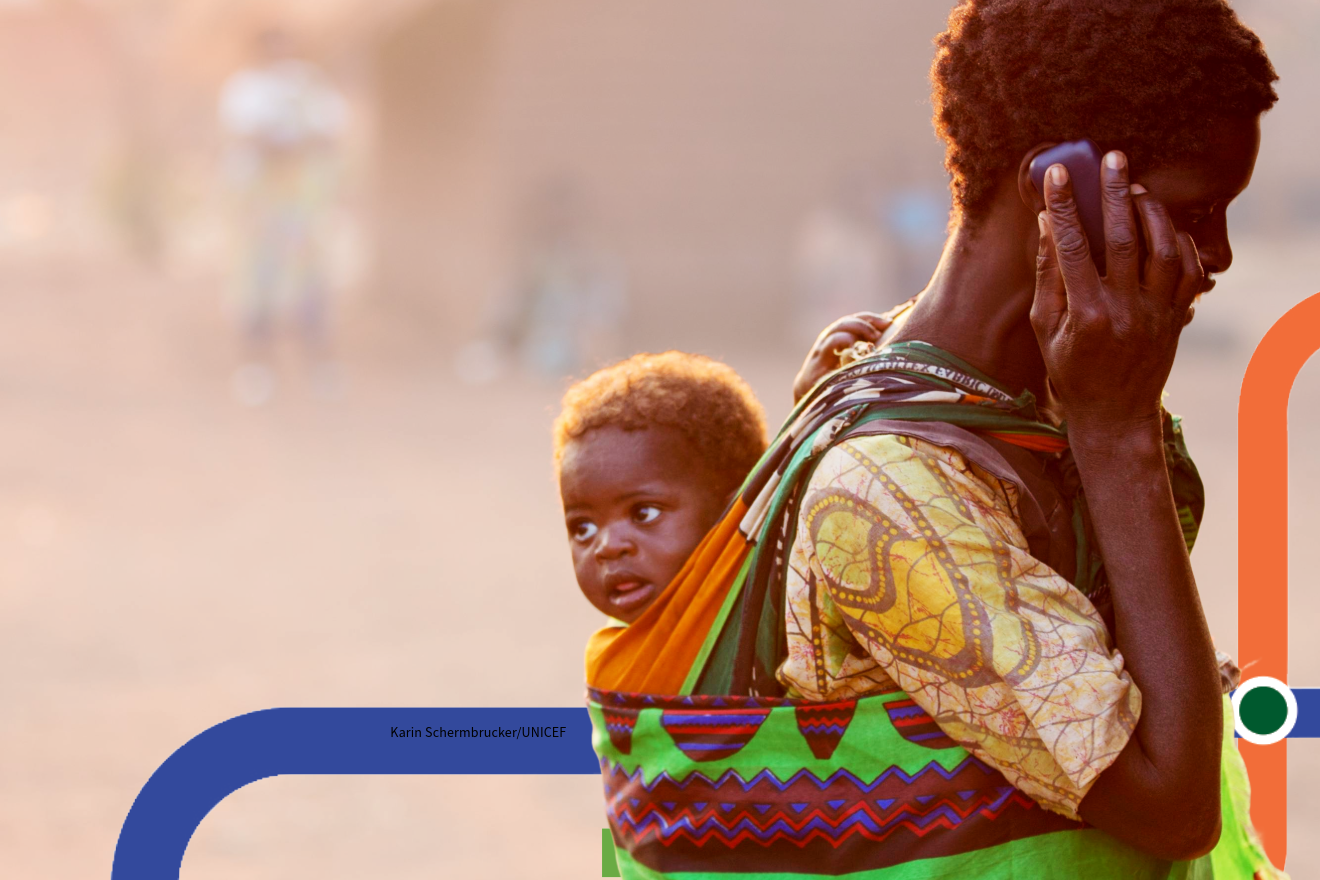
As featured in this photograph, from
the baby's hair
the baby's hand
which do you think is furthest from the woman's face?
the baby's hair

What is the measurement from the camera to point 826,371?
1829 mm

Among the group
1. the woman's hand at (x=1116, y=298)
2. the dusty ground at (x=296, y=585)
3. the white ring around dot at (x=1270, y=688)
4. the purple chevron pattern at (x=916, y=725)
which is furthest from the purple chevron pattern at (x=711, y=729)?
the dusty ground at (x=296, y=585)

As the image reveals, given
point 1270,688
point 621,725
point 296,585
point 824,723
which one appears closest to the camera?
point 824,723

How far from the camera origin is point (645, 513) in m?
1.71

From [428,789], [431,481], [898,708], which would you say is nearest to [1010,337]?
[898,708]

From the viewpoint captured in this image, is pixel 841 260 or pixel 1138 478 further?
pixel 841 260

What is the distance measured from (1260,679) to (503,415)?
34.6 ft

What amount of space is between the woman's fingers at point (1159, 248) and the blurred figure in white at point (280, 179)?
470 inches

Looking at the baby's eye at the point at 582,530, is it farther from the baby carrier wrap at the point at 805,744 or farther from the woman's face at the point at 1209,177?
the woman's face at the point at 1209,177

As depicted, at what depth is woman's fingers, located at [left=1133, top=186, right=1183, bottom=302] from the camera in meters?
1.26

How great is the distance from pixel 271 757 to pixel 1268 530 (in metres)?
1.52

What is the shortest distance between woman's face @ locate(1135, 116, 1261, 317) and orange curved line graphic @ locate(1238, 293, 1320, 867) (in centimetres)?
87

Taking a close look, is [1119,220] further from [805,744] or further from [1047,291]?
[805,744]

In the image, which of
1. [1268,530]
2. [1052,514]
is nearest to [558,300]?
[1268,530]
